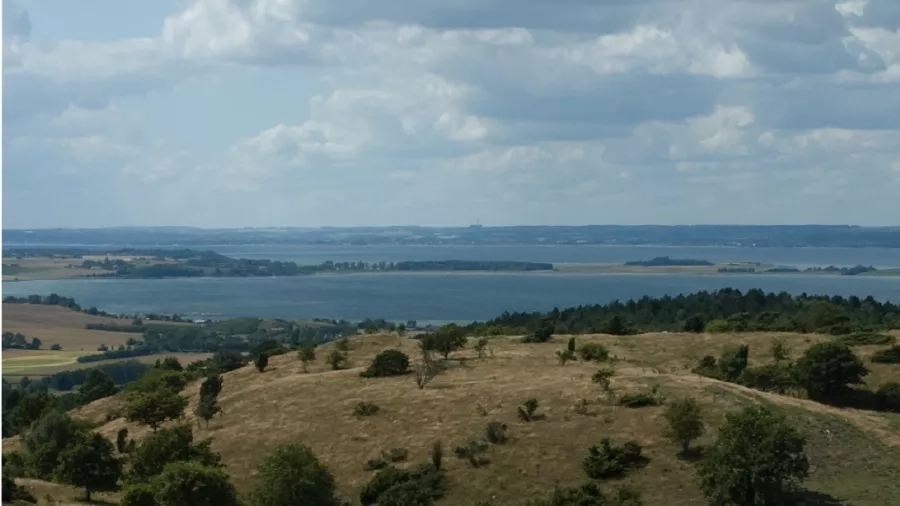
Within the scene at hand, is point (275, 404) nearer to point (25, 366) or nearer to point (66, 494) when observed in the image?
point (66, 494)

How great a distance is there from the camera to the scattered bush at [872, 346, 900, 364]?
66.2 m

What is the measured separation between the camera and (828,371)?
60.7 metres

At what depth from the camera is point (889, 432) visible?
173 ft

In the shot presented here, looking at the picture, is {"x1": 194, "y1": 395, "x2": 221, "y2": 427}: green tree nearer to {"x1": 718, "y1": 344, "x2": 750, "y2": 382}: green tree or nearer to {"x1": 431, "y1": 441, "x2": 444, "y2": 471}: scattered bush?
{"x1": 431, "y1": 441, "x2": 444, "y2": 471}: scattered bush

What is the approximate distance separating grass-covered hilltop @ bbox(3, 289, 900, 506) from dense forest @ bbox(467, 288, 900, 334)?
34.7 ft

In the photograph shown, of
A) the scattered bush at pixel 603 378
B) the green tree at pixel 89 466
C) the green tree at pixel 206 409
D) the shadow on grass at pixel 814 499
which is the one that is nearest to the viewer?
the shadow on grass at pixel 814 499

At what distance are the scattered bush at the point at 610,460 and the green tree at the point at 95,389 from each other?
58956 mm

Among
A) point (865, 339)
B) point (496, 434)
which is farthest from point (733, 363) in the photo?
point (496, 434)

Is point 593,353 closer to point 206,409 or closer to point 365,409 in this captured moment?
point 365,409

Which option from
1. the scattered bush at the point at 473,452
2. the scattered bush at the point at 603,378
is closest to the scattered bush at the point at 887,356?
the scattered bush at the point at 603,378

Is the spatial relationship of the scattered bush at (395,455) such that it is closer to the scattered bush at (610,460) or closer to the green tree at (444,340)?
the scattered bush at (610,460)

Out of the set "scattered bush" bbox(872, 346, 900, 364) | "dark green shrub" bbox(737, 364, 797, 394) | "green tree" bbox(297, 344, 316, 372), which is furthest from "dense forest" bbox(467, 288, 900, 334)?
"dark green shrub" bbox(737, 364, 797, 394)

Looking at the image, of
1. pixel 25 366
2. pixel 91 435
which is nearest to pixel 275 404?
pixel 91 435

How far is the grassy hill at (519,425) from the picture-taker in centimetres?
4741
